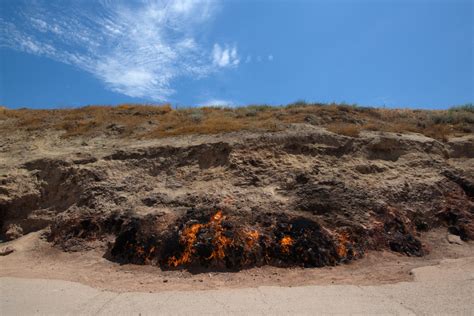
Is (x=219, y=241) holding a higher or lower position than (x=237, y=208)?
lower

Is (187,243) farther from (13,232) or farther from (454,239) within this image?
(454,239)

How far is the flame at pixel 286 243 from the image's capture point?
971 centimetres

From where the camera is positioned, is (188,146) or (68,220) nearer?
(68,220)

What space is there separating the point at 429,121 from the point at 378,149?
5222 mm

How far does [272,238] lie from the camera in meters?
10.1

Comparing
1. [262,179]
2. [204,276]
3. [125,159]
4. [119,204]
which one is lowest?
[204,276]

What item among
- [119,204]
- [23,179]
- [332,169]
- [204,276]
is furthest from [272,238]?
[23,179]

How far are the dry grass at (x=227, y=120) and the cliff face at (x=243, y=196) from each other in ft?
3.14

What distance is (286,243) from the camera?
9875 millimetres

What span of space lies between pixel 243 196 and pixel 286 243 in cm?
231

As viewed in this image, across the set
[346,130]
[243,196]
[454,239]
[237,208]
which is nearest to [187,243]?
[237,208]

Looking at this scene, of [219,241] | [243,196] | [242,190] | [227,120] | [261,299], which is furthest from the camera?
[227,120]

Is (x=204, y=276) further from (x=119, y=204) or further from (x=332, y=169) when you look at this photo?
(x=332, y=169)

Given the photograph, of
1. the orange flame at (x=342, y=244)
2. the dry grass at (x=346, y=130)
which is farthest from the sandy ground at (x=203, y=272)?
the dry grass at (x=346, y=130)
